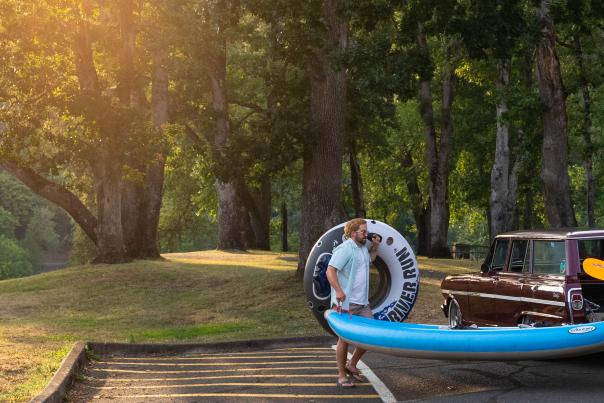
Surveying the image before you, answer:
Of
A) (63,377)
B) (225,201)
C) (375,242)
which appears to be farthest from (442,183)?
(63,377)

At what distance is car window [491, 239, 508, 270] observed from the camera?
1267cm

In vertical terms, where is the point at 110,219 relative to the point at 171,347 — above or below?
above

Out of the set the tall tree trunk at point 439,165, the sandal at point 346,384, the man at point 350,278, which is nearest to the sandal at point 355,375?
the man at point 350,278

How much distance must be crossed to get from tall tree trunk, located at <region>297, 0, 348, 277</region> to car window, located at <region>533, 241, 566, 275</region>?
38.4 feet

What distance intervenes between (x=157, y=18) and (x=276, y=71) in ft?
22.5

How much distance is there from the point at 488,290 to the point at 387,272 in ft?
5.68

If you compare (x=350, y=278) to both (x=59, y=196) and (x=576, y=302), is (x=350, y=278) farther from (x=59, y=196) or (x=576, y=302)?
(x=59, y=196)

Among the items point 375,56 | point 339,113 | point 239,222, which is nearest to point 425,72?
point 375,56

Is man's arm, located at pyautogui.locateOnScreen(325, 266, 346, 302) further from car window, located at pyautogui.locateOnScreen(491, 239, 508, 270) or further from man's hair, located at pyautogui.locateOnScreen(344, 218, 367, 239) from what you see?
car window, located at pyautogui.locateOnScreen(491, 239, 508, 270)

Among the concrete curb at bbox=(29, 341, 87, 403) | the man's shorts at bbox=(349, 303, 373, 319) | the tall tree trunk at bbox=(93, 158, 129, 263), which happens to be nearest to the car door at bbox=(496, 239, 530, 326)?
the man's shorts at bbox=(349, 303, 373, 319)

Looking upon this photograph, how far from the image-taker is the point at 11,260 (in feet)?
314

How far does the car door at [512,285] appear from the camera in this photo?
1178cm

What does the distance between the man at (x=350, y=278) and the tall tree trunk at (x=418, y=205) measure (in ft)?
131

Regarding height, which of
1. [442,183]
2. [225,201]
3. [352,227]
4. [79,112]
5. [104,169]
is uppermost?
[79,112]
